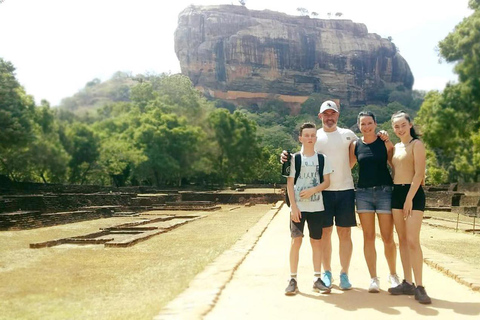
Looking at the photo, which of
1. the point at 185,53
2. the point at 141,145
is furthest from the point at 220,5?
the point at 141,145

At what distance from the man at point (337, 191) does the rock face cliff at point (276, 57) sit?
345ft

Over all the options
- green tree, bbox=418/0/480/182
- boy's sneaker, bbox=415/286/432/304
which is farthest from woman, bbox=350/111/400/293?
green tree, bbox=418/0/480/182

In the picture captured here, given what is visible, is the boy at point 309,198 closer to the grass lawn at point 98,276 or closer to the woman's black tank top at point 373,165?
the woman's black tank top at point 373,165

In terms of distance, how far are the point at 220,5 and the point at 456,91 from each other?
99310 mm

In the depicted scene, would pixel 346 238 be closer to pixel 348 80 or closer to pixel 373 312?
pixel 373 312

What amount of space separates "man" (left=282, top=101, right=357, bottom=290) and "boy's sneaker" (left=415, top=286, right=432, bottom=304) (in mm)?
698

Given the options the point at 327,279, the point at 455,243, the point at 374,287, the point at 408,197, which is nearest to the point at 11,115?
the point at 455,243

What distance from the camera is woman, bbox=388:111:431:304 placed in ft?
15.3

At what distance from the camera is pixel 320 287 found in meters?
4.83

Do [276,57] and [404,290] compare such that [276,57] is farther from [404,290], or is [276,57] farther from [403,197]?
[404,290]

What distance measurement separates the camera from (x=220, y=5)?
12112 centimetres

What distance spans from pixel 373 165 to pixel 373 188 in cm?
21

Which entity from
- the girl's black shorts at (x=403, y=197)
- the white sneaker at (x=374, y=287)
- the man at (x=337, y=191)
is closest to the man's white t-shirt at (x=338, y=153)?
the man at (x=337, y=191)

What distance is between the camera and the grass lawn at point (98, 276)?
4.42 metres
